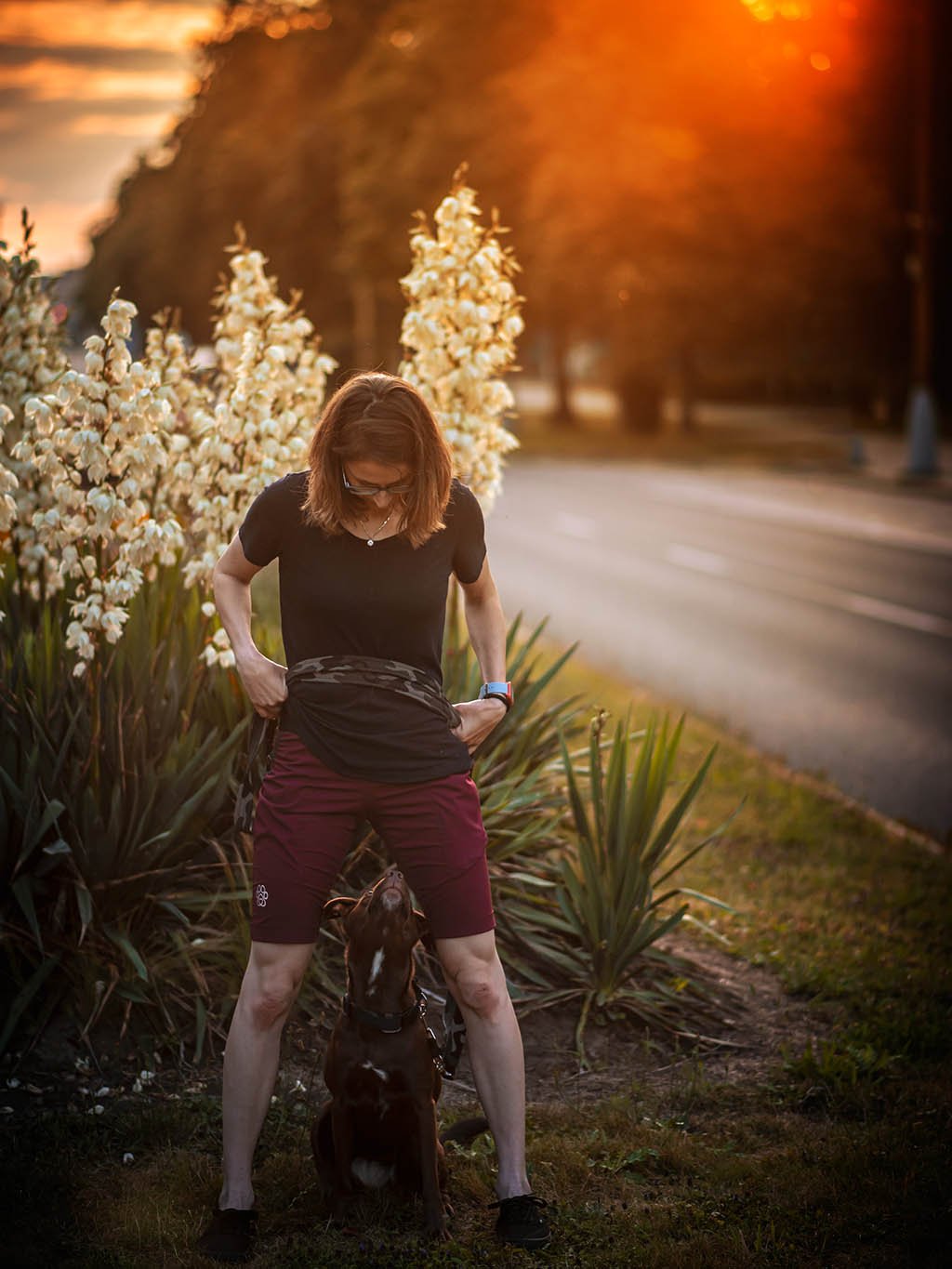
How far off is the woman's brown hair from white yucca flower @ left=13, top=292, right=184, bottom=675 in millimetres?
1049

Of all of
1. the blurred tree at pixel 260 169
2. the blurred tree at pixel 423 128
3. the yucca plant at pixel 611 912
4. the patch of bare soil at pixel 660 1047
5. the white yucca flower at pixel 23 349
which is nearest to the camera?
the patch of bare soil at pixel 660 1047

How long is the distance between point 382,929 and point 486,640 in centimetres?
79

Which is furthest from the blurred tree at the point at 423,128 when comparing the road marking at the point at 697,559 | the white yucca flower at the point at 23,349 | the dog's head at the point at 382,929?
the dog's head at the point at 382,929

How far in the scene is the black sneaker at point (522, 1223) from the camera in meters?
3.31

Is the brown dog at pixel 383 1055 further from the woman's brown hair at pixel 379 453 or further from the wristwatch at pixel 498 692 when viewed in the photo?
the woman's brown hair at pixel 379 453

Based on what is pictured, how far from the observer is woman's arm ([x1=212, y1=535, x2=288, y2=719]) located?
11.0 feet

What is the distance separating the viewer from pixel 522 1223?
10.9 feet

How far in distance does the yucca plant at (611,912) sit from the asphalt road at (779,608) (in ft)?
9.04

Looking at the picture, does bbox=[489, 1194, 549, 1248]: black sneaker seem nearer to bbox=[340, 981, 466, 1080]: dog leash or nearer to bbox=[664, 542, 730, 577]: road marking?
bbox=[340, 981, 466, 1080]: dog leash

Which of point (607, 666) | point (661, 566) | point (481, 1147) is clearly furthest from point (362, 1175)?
point (661, 566)

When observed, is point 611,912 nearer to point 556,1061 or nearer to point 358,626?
point 556,1061

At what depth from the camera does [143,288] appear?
50938 millimetres

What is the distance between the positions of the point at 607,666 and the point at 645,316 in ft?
82.6

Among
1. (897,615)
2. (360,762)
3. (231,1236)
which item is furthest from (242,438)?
(897,615)
